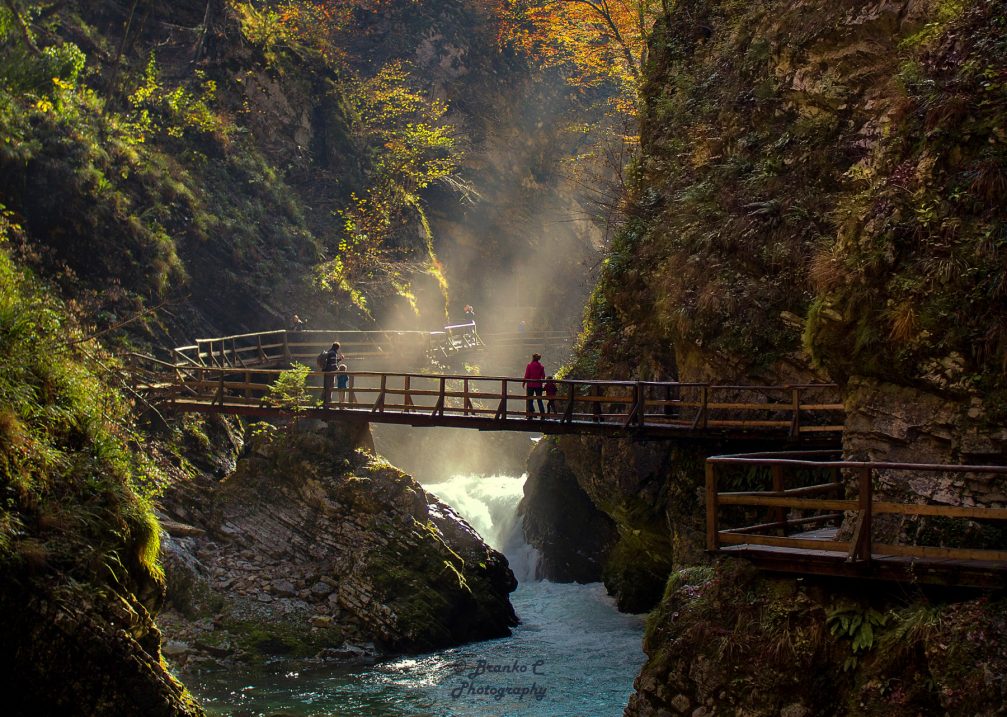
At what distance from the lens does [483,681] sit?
1756cm

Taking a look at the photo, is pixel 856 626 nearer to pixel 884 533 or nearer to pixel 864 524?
pixel 864 524

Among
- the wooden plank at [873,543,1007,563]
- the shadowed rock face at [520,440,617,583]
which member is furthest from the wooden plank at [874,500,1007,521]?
the shadowed rock face at [520,440,617,583]

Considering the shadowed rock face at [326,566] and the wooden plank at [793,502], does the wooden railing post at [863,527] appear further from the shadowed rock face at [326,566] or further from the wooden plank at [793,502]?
the shadowed rock face at [326,566]

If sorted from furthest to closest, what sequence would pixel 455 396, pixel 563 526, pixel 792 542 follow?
pixel 563 526, pixel 455 396, pixel 792 542

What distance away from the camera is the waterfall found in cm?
2764

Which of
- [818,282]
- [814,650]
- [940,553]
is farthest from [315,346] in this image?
[940,553]

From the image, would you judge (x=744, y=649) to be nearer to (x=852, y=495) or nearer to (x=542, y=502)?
(x=852, y=495)

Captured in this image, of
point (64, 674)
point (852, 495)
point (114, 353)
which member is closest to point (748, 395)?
point (852, 495)

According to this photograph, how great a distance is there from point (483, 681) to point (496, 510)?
43.3 ft

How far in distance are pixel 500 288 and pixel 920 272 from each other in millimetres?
41524

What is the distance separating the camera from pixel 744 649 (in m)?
9.73

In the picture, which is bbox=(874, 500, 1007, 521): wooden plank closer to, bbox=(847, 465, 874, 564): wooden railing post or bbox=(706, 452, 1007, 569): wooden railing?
bbox=(706, 452, 1007, 569): wooden railing

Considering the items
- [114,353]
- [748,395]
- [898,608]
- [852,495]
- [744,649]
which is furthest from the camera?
[114,353]

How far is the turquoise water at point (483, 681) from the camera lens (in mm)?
15938
